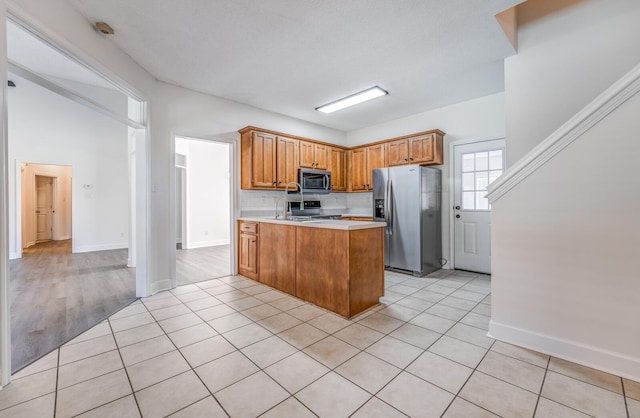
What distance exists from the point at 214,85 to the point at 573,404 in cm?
461

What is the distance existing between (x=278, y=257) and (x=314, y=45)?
8.19 feet

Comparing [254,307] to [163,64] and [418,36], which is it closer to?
[163,64]

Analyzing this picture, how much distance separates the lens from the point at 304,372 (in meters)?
1.79

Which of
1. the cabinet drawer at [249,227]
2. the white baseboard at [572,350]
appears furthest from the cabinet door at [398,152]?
the white baseboard at [572,350]

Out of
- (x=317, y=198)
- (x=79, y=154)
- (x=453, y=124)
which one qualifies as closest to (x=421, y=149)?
(x=453, y=124)

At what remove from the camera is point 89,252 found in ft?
20.1

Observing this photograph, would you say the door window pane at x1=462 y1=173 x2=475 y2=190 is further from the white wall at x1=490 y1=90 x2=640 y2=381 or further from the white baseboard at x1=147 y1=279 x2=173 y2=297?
the white baseboard at x1=147 y1=279 x2=173 y2=297

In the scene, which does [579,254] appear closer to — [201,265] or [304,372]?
[304,372]

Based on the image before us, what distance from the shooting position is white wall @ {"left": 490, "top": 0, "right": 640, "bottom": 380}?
1775 millimetres

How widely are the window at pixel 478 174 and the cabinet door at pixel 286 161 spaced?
114 inches

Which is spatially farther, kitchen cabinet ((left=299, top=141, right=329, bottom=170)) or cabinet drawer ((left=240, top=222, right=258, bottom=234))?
kitchen cabinet ((left=299, top=141, right=329, bottom=170))

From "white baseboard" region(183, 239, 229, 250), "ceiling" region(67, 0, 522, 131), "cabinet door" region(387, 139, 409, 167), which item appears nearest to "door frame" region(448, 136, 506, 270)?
"cabinet door" region(387, 139, 409, 167)

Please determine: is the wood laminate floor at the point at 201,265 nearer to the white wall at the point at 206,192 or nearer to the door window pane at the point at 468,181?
the white wall at the point at 206,192

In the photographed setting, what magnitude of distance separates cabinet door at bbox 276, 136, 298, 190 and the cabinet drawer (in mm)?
874
